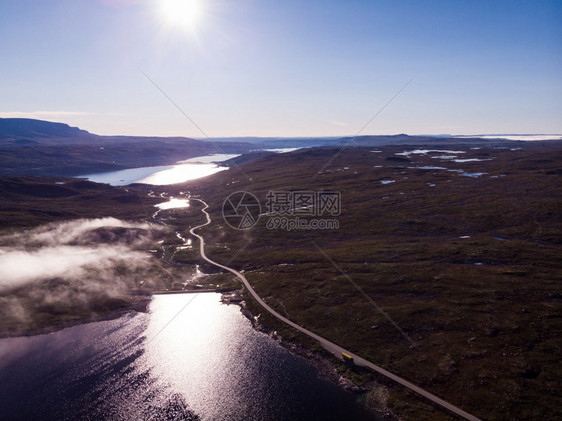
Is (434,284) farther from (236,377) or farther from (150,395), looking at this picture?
(150,395)

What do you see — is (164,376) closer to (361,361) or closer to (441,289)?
(361,361)

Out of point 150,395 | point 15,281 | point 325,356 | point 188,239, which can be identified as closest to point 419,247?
point 325,356

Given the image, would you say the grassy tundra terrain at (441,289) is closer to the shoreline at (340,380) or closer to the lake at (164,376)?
the shoreline at (340,380)

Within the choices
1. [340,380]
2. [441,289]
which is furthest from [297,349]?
[441,289]

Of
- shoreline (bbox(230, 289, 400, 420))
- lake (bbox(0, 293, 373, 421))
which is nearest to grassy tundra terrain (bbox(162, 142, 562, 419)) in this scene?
shoreline (bbox(230, 289, 400, 420))

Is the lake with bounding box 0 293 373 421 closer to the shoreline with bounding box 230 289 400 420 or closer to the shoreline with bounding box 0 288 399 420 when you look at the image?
the shoreline with bounding box 230 289 400 420
